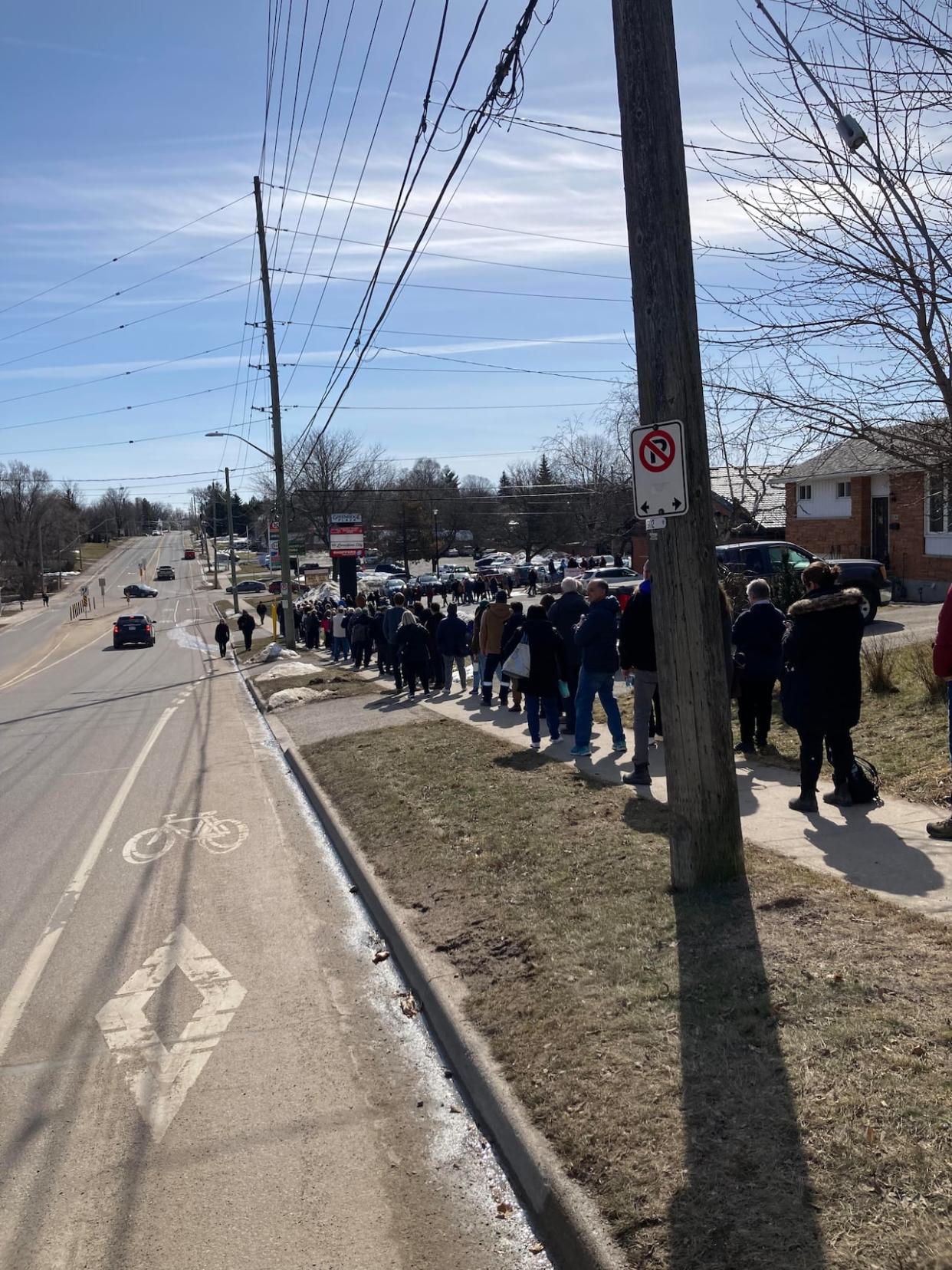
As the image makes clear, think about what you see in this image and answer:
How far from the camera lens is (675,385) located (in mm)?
5629

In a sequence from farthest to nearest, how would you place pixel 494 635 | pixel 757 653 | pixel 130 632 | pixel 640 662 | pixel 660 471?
pixel 130 632, pixel 494 635, pixel 757 653, pixel 640 662, pixel 660 471

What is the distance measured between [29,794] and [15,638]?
2214 inches

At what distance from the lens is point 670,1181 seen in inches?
135

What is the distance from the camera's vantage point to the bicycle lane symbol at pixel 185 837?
942 centimetres

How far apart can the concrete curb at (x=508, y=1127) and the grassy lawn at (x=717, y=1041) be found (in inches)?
2.6

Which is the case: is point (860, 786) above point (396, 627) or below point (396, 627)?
below

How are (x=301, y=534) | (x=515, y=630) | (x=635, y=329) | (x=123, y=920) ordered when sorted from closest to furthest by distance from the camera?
(x=635, y=329) → (x=123, y=920) → (x=515, y=630) → (x=301, y=534)

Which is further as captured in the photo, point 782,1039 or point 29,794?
point 29,794

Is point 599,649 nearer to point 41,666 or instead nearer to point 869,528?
point 869,528

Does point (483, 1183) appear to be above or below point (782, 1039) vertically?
below

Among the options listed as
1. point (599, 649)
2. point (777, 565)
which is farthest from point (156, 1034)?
Result: point (777, 565)

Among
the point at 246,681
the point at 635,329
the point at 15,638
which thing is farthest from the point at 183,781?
the point at 15,638

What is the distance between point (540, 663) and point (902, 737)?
151 inches

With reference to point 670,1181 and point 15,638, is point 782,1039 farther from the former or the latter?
point 15,638
